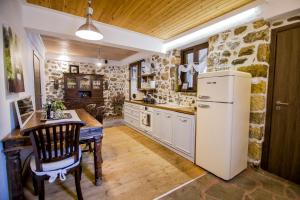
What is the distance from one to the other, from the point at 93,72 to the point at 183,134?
16.2 feet

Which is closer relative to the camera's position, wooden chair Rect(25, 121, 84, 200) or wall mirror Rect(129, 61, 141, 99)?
wooden chair Rect(25, 121, 84, 200)

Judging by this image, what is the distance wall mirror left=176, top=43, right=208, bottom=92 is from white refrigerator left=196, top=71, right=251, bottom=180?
1113 millimetres

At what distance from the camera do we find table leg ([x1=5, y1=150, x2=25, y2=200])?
145 centimetres

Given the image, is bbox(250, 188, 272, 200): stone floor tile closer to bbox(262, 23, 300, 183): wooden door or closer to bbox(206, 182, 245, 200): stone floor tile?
bbox(206, 182, 245, 200): stone floor tile

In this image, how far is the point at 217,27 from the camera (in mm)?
2717

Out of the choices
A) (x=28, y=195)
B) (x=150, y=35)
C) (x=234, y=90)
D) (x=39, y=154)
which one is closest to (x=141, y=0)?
(x=150, y=35)

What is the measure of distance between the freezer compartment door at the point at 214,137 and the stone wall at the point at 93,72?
16.2 ft

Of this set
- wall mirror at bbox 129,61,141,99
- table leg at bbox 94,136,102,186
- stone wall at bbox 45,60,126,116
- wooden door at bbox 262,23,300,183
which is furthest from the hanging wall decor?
stone wall at bbox 45,60,126,116

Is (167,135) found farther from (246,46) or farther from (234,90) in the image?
(246,46)

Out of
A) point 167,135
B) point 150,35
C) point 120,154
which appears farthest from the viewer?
point 150,35

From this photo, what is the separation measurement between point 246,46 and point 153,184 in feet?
8.57

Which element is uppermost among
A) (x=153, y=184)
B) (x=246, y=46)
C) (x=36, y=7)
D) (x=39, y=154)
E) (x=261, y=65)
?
(x=36, y=7)

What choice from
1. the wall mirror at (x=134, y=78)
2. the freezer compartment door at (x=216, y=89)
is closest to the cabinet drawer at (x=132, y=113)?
the wall mirror at (x=134, y=78)

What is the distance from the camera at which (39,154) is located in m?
1.42
